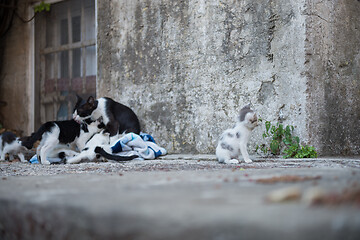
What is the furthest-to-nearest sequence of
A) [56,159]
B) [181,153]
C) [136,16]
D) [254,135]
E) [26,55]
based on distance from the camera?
[26,55]
[136,16]
[181,153]
[56,159]
[254,135]

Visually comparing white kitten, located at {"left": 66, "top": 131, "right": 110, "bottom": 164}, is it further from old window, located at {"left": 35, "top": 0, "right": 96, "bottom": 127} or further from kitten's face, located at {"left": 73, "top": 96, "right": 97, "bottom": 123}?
old window, located at {"left": 35, "top": 0, "right": 96, "bottom": 127}

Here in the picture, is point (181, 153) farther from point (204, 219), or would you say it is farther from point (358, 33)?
point (204, 219)

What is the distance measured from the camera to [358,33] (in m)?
4.82

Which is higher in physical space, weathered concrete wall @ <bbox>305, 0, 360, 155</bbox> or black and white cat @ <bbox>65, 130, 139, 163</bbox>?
weathered concrete wall @ <bbox>305, 0, 360, 155</bbox>

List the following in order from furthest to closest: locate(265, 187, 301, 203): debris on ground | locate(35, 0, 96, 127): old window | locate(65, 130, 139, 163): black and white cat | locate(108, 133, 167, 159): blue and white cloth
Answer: locate(35, 0, 96, 127): old window < locate(108, 133, 167, 159): blue and white cloth < locate(65, 130, 139, 163): black and white cat < locate(265, 187, 301, 203): debris on ground

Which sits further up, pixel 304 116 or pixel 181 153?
pixel 304 116

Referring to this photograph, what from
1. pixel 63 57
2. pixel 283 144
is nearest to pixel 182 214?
pixel 283 144

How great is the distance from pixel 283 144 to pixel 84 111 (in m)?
2.34

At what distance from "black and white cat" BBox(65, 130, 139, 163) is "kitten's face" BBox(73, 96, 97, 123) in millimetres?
293

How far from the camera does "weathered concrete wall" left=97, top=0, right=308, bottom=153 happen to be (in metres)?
4.26

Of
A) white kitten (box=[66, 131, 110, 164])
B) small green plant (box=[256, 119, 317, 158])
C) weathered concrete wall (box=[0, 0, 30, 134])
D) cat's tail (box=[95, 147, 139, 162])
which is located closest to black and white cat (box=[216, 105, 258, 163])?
small green plant (box=[256, 119, 317, 158])

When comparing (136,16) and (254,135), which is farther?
(136,16)

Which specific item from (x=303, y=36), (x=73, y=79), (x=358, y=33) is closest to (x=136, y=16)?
(x=73, y=79)

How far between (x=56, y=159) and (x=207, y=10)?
2491mm
